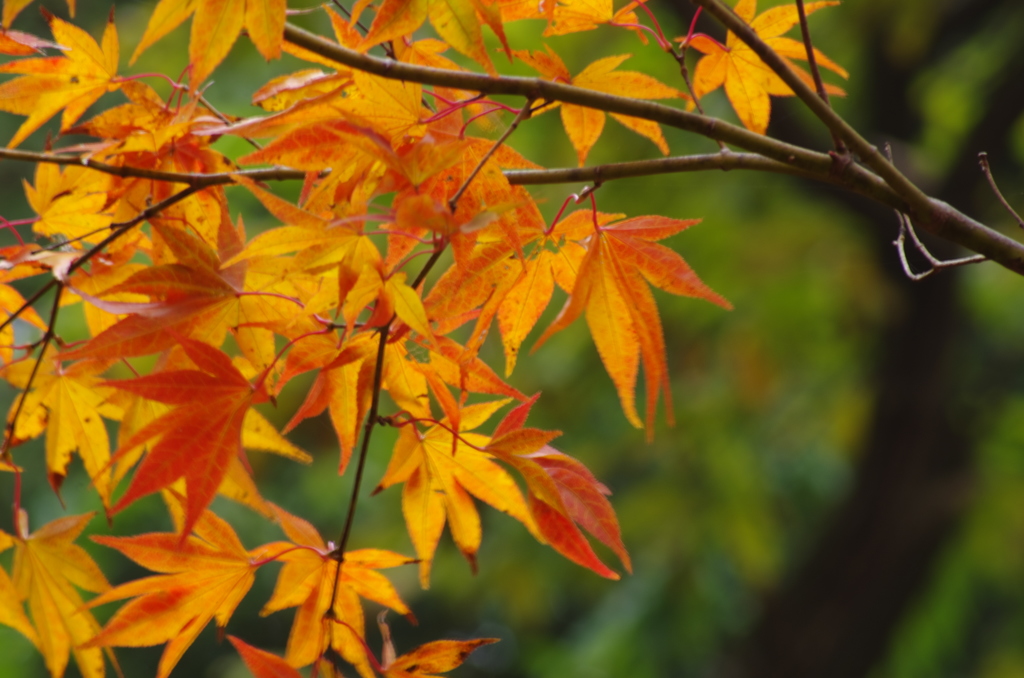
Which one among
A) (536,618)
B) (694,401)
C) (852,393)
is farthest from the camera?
(536,618)

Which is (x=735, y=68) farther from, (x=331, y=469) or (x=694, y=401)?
(x=331, y=469)

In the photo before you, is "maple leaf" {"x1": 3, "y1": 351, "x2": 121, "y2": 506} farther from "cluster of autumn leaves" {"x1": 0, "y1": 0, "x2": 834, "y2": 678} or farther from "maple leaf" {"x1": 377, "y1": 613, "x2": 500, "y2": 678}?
"maple leaf" {"x1": 377, "y1": 613, "x2": 500, "y2": 678}

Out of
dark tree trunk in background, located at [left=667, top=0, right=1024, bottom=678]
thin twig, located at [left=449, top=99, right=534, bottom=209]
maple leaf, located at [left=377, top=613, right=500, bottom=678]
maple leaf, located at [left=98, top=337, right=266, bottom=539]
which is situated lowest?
dark tree trunk in background, located at [left=667, top=0, right=1024, bottom=678]

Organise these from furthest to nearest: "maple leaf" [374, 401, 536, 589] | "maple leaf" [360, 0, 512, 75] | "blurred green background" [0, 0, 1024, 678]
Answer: "blurred green background" [0, 0, 1024, 678], "maple leaf" [374, 401, 536, 589], "maple leaf" [360, 0, 512, 75]

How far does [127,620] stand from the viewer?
1.17 feet

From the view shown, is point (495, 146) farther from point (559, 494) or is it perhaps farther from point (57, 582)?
point (57, 582)

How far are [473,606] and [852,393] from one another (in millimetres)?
1382

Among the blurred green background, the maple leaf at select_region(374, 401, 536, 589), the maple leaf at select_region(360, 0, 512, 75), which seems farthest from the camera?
the blurred green background

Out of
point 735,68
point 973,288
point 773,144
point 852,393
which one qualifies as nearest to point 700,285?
point 773,144

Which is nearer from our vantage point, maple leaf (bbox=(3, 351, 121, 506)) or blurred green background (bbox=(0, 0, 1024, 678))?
maple leaf (bbox=(3, 351, 121, 506))

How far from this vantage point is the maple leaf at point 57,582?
1.37 ft

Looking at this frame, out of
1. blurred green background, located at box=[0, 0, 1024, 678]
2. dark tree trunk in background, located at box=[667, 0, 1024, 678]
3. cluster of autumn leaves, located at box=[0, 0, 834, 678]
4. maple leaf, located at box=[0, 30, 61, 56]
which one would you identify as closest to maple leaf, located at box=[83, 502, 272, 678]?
cluster of autumn leaves, located at box=[0, 0, 834, 678]

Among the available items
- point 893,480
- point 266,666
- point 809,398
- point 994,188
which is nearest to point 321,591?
point 266,666

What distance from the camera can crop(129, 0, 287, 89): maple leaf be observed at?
30 centimetres
